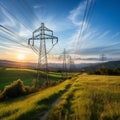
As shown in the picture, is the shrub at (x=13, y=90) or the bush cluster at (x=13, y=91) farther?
the shrub at (x=13, y=90)

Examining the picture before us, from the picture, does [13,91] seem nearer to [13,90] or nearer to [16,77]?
[13,90]

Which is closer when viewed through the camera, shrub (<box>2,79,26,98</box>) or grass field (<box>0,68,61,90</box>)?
shrub (<box>2,79,26,98</box>)

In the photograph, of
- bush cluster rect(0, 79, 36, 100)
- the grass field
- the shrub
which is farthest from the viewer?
the grass field

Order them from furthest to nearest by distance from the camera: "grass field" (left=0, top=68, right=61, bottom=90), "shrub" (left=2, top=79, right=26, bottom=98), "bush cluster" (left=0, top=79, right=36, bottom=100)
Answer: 1. "grass field" (left=0, top=68, right=61, bottom=90)
2. "shrub" (left=2, top=79, right=26, bottom=98)
3. "bush cluster" (left=0, top=79, right=36, bottom=100)

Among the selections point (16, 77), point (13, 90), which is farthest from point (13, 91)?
point (16, 77)

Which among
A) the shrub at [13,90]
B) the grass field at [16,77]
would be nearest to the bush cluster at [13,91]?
the shrub at [13,90]

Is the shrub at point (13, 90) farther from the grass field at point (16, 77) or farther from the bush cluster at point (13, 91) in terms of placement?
the grass field at point (16, 77)

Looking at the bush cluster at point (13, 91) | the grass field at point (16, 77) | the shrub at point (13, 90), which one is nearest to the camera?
the bush cluster at point (13, 91)

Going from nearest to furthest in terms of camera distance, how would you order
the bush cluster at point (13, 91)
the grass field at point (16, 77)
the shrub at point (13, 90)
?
1. the bush cluster at point (13, 91)
2. the shrub at point (13, 90)
3. the grass field at point (16, 77)

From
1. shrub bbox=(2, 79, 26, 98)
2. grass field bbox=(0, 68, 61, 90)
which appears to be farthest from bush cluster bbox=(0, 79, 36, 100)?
grass field bbox=(0, 68, 61, 90)

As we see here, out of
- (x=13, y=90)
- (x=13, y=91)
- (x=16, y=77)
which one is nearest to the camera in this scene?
(x=13, y=91)

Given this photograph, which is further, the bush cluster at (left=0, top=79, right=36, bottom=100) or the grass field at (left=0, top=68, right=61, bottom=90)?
the grass field at (left=0, top=68, right=61, bottom=90)

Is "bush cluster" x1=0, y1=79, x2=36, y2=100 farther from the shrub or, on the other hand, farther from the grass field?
the grass field

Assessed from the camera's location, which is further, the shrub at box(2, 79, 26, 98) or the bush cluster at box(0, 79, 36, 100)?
the shrub at box(2, 79, 26, 98)
